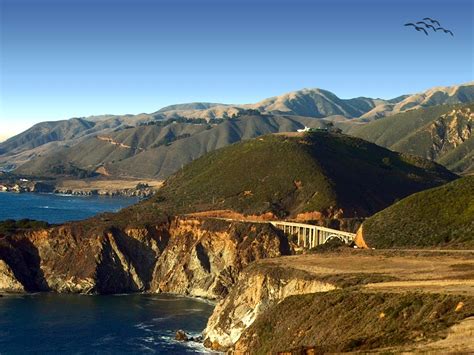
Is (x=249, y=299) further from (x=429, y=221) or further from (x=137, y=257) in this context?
(x=137, y=257)

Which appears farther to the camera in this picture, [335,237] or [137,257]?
[137,257]

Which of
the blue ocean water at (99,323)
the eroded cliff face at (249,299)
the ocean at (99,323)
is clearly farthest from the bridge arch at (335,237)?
the eroded cliff face at (249,299)

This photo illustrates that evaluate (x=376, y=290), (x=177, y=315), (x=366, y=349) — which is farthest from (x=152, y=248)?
(x=366, y=349)

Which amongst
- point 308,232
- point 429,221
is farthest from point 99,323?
point 429,221

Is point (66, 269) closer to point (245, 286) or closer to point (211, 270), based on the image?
point (211, 270)

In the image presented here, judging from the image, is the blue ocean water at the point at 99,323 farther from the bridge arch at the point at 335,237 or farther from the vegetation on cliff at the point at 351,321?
the bridge arch at the point at 335,237

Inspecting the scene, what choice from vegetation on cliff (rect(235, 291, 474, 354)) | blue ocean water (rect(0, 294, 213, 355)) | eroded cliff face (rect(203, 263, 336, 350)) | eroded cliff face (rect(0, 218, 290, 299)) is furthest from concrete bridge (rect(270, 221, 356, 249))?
vegetation on cliff (rect(235, 291, 474, 354))
